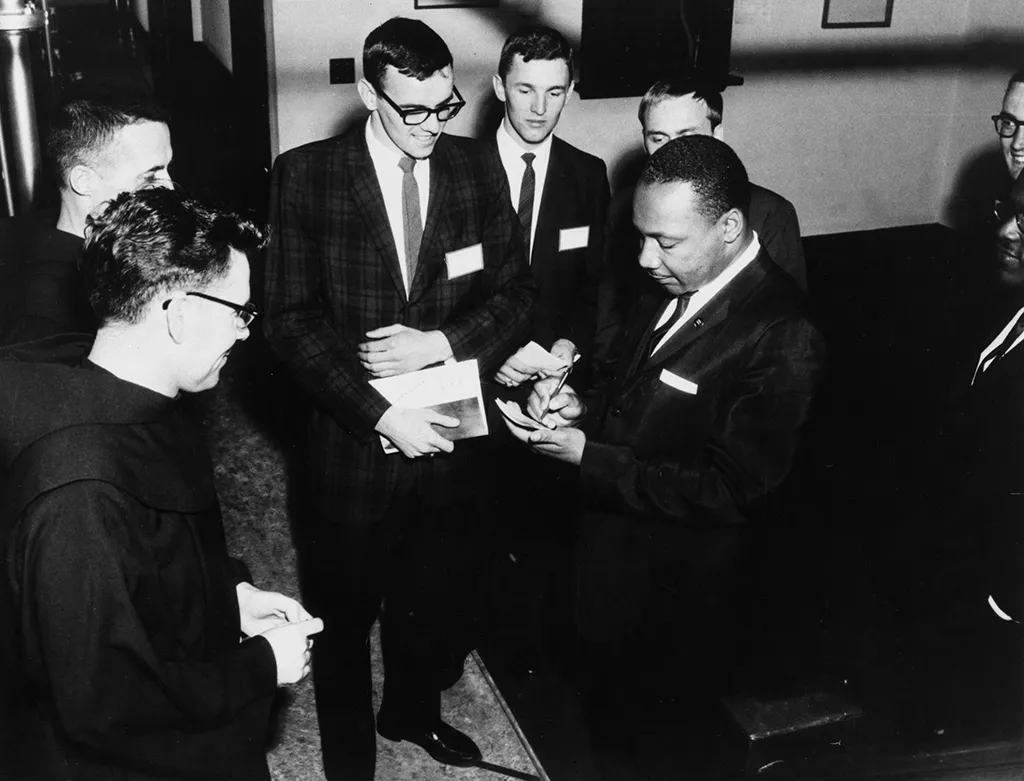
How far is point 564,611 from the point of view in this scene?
3.27 meters

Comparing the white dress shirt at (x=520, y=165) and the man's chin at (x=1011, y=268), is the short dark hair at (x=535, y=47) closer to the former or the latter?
the white dress shirt at (x=520, y=165)

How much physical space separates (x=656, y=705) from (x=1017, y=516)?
39.0 inches

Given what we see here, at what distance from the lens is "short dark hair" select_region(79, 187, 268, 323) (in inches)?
57.2

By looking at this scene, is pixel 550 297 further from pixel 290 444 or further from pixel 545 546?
pixel 290 444

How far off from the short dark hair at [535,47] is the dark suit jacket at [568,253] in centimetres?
26

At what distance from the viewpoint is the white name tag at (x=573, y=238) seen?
3.03m

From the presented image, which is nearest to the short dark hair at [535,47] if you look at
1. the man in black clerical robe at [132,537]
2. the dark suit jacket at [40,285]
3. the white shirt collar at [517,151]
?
the white shirt collar at [517,151]

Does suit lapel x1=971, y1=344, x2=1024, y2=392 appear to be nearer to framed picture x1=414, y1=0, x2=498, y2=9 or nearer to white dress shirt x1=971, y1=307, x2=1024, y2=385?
white dress shirt x1=971, y1=307, x2=1024, y2=385

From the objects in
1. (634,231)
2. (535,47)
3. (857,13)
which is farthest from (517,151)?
(857,13)

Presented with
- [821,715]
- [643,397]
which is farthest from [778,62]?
[821,715]

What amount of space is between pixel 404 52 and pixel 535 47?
2.65ft

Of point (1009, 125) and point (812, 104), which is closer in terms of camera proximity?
point (1009, 125)

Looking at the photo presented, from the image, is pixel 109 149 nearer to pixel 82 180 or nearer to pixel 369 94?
pixel 82 180

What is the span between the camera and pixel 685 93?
114 inches
